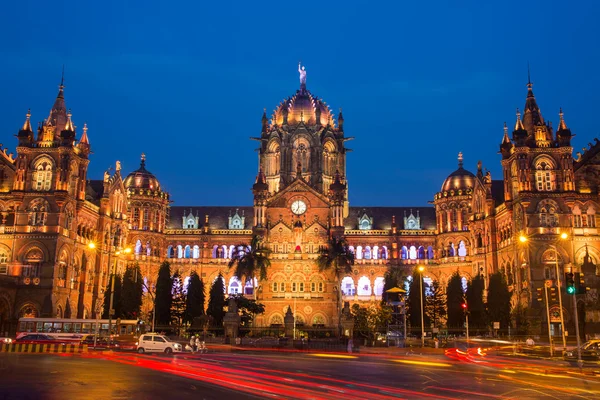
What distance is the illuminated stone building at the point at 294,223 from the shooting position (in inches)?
2923

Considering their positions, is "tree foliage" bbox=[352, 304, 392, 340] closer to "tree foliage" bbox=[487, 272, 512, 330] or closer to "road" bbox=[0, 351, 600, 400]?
"tree foliage" bbox=[487, 272, 512, 330]

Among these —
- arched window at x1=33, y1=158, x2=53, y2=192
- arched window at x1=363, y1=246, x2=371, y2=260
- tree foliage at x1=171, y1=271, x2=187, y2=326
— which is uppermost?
arched window at x1=33, y1=158, x2=53, y2=192

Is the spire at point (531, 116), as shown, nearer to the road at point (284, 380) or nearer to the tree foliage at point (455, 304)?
the tree foliage at point (455, 304)

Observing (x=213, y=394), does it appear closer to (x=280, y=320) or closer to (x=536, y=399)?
(x=536, y=399)

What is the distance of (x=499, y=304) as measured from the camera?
72062 millimetres

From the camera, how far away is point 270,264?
298 ft

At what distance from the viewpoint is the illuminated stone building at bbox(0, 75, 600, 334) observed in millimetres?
74250

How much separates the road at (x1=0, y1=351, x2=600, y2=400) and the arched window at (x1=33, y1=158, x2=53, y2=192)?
1751 inches

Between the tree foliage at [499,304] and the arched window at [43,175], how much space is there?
54.5 meters

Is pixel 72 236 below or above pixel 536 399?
above

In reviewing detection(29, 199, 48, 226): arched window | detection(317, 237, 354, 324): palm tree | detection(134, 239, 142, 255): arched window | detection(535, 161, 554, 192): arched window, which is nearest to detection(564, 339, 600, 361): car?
detection(535, 161, 554, 192): arched window

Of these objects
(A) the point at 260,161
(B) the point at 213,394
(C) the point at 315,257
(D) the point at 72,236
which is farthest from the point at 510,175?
(B) the point at 213,394

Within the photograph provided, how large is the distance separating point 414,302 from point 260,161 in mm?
44723

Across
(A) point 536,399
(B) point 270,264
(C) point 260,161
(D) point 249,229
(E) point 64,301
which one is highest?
(C) point 260,161
